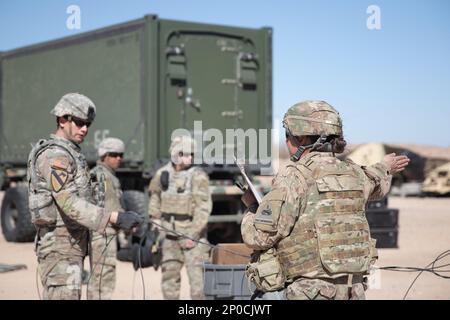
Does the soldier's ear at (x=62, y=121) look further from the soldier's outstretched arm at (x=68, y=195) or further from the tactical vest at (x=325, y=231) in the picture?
the tactical vest at (x=325, y=231)

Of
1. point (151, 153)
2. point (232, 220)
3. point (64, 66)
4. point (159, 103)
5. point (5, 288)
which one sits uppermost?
point (64, 66)

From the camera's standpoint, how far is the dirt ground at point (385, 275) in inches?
338

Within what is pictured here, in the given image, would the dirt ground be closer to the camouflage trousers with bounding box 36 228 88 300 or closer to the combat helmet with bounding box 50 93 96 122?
the camouflage trousers with bounding box 36 228 88 300

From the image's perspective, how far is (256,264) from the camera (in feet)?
12.6

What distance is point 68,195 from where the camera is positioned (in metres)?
4.68

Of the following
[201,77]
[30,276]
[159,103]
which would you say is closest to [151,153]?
[159,103]

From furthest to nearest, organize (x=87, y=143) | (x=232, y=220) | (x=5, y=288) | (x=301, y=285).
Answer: (x=87, y=143) → (x=232, y=220) → (x=5, y=288) → (x=301, y=285)

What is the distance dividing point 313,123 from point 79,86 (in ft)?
31.4

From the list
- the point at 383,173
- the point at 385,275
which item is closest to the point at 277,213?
the point at 383,173

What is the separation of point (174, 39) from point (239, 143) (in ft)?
6.89

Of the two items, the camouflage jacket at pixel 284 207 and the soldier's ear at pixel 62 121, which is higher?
the soldier's ear at pixel 62 121

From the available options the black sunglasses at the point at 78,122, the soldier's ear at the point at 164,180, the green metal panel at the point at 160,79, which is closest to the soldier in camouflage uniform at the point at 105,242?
the soldier's ear at the point at 164,180

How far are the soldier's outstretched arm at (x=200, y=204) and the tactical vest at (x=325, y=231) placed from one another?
3.75 meters

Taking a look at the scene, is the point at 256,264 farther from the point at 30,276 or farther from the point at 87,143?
the point at 87,143
